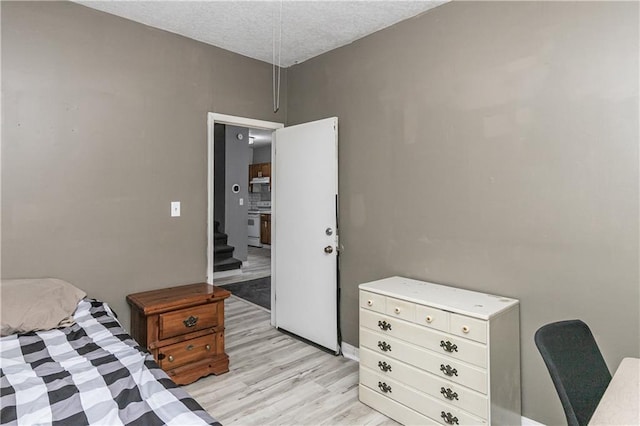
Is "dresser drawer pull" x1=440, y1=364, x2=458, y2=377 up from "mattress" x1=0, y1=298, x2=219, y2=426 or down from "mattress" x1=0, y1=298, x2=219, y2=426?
down

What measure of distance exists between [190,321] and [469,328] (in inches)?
76.6

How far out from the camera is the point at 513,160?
220 cm

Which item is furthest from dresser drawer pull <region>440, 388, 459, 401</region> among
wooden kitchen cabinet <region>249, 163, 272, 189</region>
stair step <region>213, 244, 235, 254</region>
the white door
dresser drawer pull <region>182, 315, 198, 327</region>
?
wooden kitchen cabinet <region>249, 163, 272, 189</region>

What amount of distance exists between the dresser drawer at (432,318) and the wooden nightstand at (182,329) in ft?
5.10

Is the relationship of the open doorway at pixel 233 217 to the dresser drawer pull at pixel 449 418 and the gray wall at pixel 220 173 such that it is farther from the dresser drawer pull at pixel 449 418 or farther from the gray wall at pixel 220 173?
the dresser drawer pull at pixel 449 418

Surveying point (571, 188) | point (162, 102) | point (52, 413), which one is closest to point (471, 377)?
point (571, 188)

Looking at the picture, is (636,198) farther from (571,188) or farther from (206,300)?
(206,300)

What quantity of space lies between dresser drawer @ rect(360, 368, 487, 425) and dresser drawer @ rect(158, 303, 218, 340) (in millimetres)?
1227

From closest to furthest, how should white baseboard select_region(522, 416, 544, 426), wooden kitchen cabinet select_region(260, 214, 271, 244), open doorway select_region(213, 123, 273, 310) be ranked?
white baseboard select_region(522, 416, 544, 426) < open doorway select_region(213, 123, 273, 310) < wooden kitchen cabinet select_region(260, 214, 271, 244)

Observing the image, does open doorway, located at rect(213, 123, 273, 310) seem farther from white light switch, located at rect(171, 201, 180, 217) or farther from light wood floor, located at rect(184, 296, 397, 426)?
white light switch, located at rect(171, 201, 180, 217)

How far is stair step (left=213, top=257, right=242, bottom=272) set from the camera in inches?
244

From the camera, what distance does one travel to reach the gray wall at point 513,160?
73.0 inches

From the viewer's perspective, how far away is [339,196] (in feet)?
10.9

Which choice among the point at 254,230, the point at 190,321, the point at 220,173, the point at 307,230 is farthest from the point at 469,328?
the point at 254,230
